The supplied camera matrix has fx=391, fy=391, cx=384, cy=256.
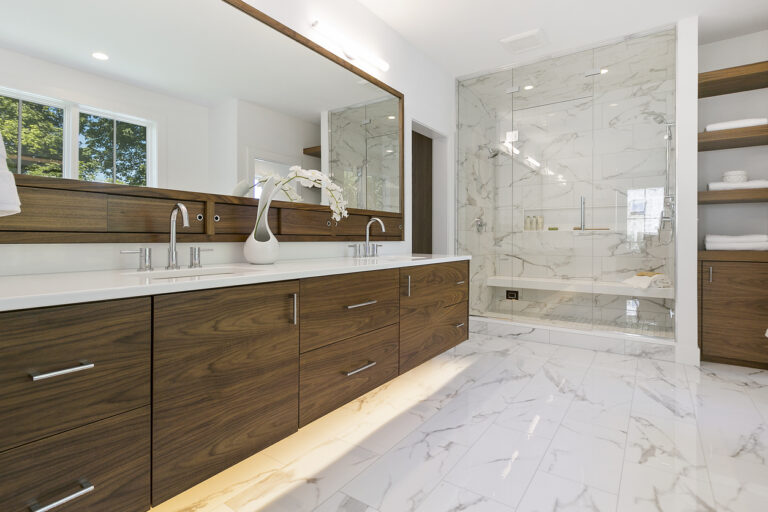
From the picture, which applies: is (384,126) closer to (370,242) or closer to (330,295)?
(370,242)

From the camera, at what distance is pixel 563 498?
4.39 feet

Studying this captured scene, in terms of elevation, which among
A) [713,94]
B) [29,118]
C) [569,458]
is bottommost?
[569,458]

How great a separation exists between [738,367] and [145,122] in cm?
383

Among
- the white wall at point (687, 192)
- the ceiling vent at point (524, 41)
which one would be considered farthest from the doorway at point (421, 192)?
the white wall at point (687, 192)

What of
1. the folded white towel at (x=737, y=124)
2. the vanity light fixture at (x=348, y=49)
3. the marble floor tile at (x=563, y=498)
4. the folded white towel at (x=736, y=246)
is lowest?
the marble floor tile at (x=563, y=498)

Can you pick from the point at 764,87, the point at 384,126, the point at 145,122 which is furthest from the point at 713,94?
the point at 145,122

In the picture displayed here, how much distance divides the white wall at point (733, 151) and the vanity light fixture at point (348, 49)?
2.58m

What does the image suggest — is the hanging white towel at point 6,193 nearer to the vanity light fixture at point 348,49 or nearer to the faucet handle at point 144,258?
the faucet handle at point 144,258

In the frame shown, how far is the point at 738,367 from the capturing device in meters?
2.73

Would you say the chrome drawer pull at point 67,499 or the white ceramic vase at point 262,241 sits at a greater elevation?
the white ceramic vase at point 262,241

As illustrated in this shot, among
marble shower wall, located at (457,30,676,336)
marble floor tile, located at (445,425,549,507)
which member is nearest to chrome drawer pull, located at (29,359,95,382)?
marble floor tile, located at (445,425,549,507)

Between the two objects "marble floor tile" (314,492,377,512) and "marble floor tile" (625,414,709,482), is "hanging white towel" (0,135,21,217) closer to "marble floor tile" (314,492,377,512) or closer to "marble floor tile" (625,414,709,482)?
"marble floor tile" (314,492,377,512)

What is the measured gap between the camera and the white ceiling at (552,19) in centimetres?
263

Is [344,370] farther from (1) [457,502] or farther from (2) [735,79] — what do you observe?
(2) [735,79]
